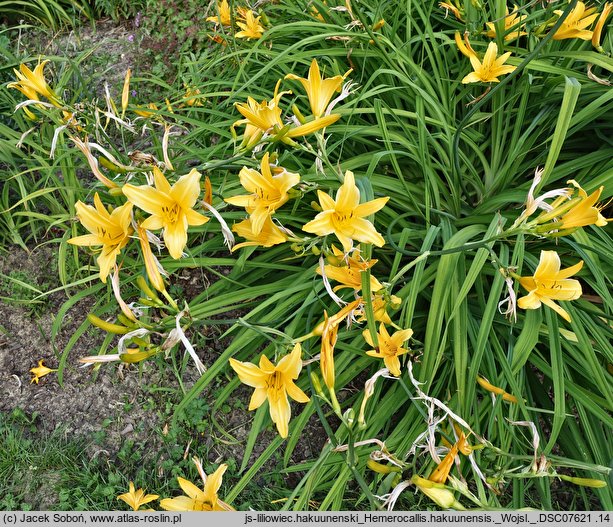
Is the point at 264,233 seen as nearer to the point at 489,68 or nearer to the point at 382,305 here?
the point at 382,305

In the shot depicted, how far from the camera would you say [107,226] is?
50.1 inches

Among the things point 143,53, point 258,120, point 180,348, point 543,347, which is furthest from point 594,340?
point 143,53

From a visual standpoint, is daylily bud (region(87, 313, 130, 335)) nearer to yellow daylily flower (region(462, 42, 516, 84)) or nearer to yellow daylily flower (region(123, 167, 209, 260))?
yellow daylily flower (region(123, 167, 209, 260))

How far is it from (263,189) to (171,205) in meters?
0.22

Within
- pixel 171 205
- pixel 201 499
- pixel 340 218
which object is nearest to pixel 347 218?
pixel 340 218

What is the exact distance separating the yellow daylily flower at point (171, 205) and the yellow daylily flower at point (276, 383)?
1.04 feet

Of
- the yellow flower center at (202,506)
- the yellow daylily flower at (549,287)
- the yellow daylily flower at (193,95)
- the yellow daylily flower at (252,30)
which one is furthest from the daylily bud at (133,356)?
the yellow daylily flower at (252,30)

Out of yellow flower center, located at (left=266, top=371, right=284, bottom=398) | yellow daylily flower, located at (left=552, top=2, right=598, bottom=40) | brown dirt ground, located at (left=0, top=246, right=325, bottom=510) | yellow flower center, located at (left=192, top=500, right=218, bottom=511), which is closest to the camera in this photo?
yellow flower center, located at (left=266, top=371, right=284, bottom=398)

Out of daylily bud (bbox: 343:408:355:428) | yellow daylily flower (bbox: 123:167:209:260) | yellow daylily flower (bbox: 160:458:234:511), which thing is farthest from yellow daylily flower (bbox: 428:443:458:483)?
yellow daylily flower (bbox: 123:167:209:260)

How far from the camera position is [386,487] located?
1.46m

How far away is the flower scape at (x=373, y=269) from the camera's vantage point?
1276mm

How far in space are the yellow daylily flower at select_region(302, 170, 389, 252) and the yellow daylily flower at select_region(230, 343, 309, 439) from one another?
11.8 inches

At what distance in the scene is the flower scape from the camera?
4.19 ft

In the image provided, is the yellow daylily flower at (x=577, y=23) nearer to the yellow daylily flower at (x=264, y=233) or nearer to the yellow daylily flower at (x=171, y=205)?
the yellow daylily flower at (x=264, y=233)
